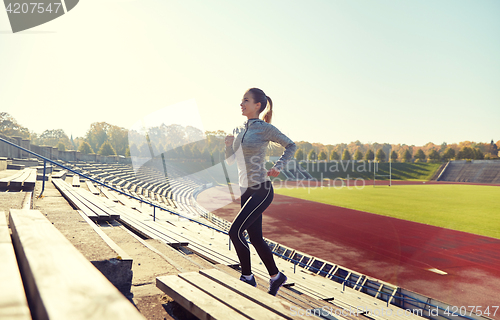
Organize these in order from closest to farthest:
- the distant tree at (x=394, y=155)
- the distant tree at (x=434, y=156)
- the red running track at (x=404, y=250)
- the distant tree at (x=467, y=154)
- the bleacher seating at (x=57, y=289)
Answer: the bleacher seating at (x=57, y=289)
the red running track at (x=404, y=250)
the distant tree at (x=467, y=154)
the distant tree at (x=434, y=156)
the distant tree at (x=394, y=155)

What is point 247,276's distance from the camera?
2959 millimetres

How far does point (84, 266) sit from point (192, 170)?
66313 mm

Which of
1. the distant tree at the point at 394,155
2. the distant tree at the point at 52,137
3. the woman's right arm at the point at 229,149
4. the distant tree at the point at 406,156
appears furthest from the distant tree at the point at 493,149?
the distant tree at the point at 52,137

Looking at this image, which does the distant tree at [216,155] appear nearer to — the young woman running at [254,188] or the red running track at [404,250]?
the red running track at [404,250]

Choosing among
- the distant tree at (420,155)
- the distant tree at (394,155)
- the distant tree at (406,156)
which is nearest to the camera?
the distant tree at (420,155)

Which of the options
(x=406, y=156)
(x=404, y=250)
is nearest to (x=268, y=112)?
(x=404, y=250)

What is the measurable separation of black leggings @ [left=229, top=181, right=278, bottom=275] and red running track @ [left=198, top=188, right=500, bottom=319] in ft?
32.6

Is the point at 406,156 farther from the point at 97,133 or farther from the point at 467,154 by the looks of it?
the point at 97,133

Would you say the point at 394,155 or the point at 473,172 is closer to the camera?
the point at 473,172

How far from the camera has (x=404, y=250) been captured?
51.3 feet

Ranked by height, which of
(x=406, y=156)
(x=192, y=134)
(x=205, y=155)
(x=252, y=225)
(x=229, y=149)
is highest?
(x=192, y=134)

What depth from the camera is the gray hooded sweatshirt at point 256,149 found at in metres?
3.00

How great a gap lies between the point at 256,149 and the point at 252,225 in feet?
2.55

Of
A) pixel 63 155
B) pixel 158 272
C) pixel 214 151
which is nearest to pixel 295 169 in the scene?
pixel 214 151
